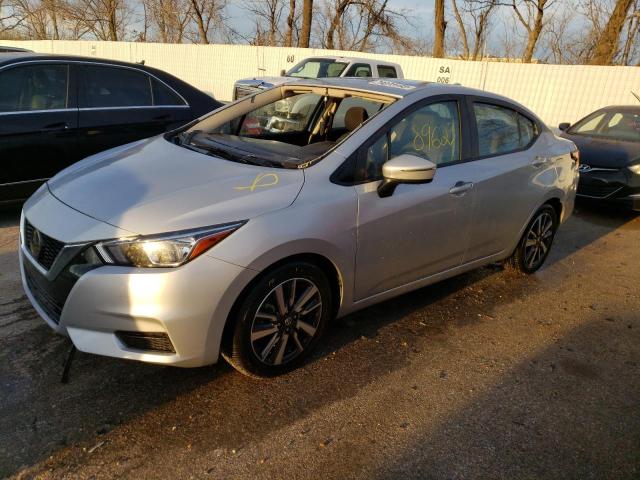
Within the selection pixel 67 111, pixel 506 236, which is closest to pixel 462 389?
pixel 506 236

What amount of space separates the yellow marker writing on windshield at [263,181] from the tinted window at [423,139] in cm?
55

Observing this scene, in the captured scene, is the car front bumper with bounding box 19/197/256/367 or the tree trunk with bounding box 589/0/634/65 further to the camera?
the tree trunk with bounding box 589/0/634/65

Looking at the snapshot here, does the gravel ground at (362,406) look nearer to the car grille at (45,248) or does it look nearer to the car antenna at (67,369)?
the car antenna at (67,369)

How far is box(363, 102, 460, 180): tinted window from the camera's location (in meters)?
3.21

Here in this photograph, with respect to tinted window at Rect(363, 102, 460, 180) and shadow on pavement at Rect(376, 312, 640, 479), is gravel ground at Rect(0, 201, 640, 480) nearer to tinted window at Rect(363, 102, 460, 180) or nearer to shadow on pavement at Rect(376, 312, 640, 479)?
shadow on pavement at Rect(376, 312, 640, 479)

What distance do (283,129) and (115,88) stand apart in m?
2.23

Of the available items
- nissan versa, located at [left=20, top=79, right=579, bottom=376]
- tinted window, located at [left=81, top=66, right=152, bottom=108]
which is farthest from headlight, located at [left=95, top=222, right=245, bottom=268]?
tinted window, located at [left=81, top=66, right=152, bottom=108]

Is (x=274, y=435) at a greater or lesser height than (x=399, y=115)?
lesser

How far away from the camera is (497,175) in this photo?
154 inches

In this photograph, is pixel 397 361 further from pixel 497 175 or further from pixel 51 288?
pixel 51 288

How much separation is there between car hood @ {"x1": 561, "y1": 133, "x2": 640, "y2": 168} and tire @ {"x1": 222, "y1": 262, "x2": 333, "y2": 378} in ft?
19.0

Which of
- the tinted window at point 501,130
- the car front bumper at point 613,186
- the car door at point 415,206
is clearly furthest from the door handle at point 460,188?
the car front bumper at point 613,186

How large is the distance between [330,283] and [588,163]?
5772 mm

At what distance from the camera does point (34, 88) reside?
16.4ft
